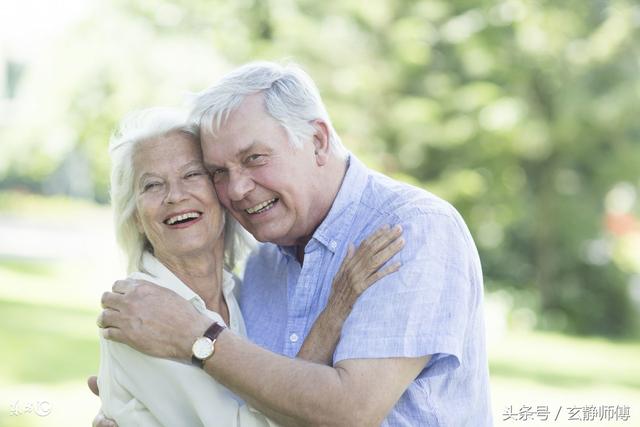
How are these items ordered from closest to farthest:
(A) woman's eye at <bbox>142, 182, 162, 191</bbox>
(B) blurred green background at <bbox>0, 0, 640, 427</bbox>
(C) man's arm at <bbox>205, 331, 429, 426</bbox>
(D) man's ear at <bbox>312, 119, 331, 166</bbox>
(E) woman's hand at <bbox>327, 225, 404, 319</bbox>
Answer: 1. (C) man's arm at <bbox>205, 331, 429, 426</bbox>
2. (E) woman's hand at <bbox>327, 225, 404, 319</bbox>
3. (D) man's ear at <bbox>312, 119, 331, 166</bbox>
4. (A) woman's eye at <bbox>142, 182, 162, 191</bbox>
5. (B) blurred green background at <bbox>0, 0, 640, 427</bbox>

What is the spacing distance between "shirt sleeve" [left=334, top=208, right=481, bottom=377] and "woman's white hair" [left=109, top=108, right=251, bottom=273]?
82 cm

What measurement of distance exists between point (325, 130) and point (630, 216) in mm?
16414

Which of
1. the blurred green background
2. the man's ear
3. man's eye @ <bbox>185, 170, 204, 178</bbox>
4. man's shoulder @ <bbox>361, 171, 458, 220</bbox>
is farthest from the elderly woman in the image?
the blurred green background

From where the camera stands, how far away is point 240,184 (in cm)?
255

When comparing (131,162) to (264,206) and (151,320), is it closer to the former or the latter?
(264,206)

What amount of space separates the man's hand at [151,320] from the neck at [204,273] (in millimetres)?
229

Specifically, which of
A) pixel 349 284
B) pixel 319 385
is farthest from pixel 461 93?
pixel 319 385

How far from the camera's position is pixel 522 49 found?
13758 millimetres

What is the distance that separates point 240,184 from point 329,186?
27 centimetres

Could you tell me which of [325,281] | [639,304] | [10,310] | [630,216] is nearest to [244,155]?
[325,281]

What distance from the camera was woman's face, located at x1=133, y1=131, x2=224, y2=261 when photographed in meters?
2.66

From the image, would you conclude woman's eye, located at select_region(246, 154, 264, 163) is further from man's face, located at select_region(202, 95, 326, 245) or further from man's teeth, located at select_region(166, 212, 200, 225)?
man's teeth, located at select_region(166, 212, 200, 225)

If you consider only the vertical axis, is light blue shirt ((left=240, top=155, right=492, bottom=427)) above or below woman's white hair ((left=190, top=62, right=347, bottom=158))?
below

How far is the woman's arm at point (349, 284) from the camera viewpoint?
89.6 inches
